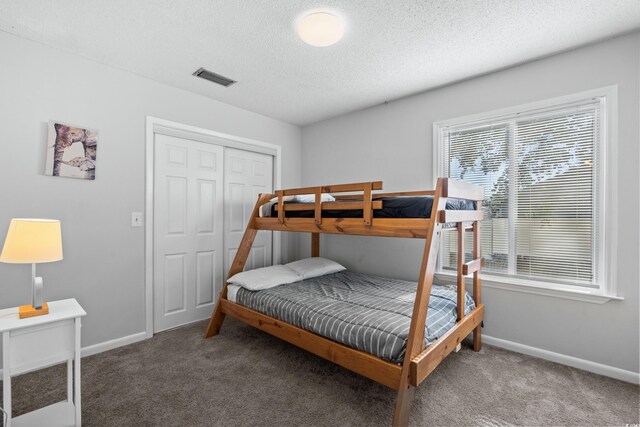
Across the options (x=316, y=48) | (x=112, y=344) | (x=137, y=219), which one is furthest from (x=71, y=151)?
(x=316, y=48)

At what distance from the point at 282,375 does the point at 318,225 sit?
1.09 meters

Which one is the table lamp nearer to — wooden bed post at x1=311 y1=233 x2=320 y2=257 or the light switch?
the light switch

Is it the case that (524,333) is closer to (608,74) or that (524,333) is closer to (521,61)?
(608,74)

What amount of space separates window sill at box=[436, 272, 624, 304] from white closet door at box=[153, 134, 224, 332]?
250cm

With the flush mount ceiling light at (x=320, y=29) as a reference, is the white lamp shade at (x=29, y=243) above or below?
below

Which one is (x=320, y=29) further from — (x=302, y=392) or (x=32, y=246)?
(x=302, y=392)

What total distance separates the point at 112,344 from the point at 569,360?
360 cm

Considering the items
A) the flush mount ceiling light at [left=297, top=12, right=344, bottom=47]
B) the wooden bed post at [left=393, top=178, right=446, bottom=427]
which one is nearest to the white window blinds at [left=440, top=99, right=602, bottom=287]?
the wooden bed post at [left=393, top=178, right=446, bottom=427]

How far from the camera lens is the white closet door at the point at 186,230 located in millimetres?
2879

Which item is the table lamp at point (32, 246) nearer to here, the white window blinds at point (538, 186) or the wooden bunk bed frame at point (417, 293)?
the wooden bunk bed frame at point (417, 293)

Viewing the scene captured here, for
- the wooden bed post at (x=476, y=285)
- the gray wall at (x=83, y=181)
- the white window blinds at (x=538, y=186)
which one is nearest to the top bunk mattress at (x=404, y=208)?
the wooden bed post at (x=476, y=285)

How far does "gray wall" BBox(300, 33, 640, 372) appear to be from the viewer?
2025 millimetres

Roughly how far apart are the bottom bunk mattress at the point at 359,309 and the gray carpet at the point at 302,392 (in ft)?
1.18

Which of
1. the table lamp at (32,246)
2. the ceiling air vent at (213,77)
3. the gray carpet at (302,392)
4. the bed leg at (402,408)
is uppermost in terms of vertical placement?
the ceiling air vent at (213,77)
